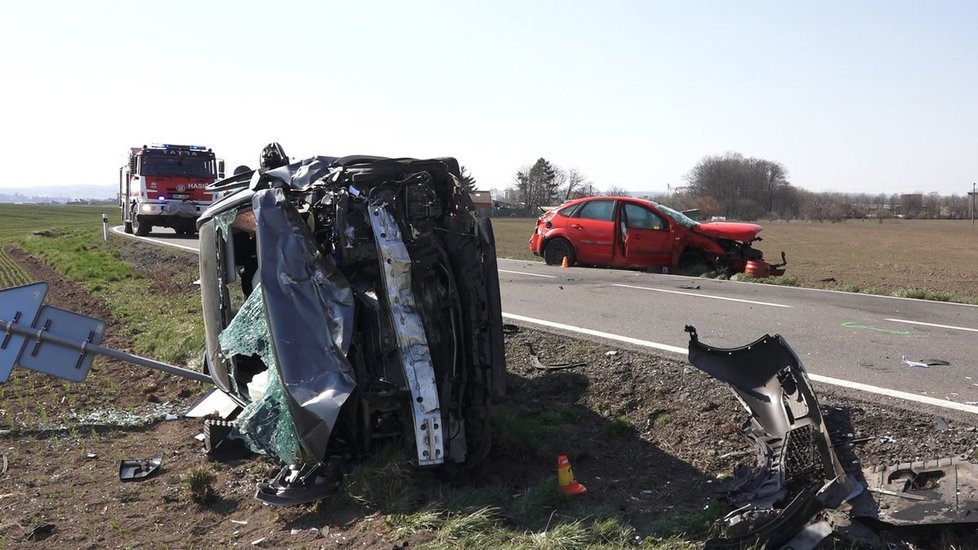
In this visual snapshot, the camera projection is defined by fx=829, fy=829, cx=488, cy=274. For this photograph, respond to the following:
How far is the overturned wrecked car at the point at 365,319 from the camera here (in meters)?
4.31

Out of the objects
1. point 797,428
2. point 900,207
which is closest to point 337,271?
point 797,428

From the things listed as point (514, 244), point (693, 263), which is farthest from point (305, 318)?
point (514, 244)

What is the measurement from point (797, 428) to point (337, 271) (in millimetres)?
2561

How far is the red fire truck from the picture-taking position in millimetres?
24047

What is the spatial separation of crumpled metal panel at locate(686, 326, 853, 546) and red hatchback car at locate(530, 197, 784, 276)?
9.44m

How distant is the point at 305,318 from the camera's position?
438 cm

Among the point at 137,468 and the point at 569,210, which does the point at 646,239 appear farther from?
the point at 137,468

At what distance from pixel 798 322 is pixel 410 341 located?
5.59 meters

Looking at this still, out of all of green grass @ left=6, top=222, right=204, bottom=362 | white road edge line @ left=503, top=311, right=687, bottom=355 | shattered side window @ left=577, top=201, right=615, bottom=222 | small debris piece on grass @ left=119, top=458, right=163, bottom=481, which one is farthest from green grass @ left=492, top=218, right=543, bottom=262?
green grass @ left=6, top=222, right=204, bottom=362

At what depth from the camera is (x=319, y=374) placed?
4289 millimetres

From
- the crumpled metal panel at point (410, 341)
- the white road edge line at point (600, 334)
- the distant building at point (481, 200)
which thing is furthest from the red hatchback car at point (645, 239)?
the crumpled metal panel at point (410, 341)

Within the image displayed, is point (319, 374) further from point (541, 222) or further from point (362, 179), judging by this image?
point (541, 222)

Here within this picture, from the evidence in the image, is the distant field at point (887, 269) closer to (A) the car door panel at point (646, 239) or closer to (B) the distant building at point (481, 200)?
(A) the car door panel at point (646, 239)

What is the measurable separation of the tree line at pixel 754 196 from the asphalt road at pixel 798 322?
81.8 metres
